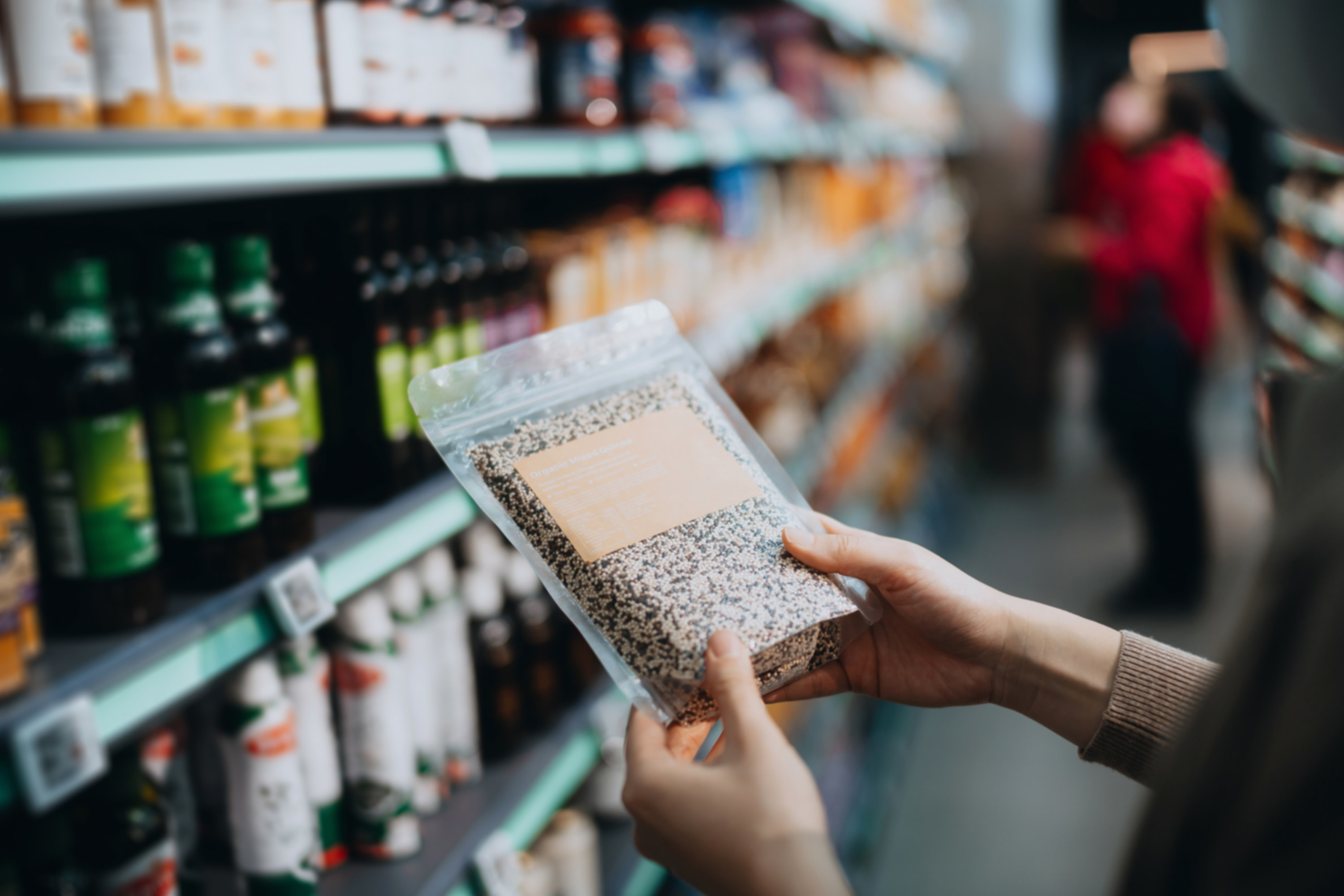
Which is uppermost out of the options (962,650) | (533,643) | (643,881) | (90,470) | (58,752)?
(90,470)

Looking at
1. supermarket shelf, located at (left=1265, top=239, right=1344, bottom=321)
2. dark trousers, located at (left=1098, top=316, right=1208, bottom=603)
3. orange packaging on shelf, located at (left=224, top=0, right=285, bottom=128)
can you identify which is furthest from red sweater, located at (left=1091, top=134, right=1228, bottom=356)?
orange packaging on shelf, located at (left=224, top=0, right=285, bottom=128)

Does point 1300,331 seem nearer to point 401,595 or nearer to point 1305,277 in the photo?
point 1305,277

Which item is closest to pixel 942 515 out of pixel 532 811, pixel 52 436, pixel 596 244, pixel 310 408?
pixel 596 244

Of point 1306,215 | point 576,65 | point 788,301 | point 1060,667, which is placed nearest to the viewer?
point 1060,667

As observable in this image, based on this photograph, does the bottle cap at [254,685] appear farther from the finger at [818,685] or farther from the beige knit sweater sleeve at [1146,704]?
the beige knit sweater sleeve at [1146,704]

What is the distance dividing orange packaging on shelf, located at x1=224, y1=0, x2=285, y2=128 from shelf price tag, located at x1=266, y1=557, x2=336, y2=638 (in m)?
0.43

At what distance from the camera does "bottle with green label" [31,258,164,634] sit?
2.58 feet

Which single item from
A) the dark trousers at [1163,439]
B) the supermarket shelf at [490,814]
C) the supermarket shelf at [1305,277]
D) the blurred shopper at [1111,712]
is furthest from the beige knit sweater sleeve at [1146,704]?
the supermarket shelf at [1305,277]

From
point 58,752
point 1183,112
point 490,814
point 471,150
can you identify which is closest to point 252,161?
point 471,150

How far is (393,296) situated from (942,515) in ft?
12.3

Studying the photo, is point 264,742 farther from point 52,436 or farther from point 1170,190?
point 1170,190

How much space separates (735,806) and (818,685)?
336mm

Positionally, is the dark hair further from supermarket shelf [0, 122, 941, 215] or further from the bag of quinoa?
the bag of quinoa

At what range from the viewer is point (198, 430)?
3.02 ft
